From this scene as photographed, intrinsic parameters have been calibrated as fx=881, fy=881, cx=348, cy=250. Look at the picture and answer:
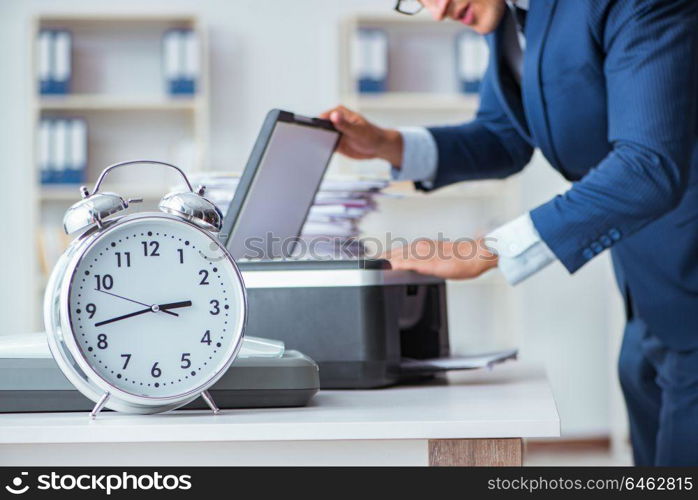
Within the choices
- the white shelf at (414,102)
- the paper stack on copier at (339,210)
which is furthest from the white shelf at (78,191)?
the paper stack on copier at (339,210)

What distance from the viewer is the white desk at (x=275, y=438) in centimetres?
82

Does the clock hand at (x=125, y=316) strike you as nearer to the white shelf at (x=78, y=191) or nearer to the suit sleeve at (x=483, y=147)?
the suit sleeve at (x=483, y=147)

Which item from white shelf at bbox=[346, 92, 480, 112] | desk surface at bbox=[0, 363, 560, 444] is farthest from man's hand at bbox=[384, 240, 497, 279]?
white shelf at bbox=[346, 92, 480, 112]

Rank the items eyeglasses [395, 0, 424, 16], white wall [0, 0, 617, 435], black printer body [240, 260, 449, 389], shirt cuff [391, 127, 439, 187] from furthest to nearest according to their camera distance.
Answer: white wall [0, 0, 617, 435] < shirt cuff [391, 127, 439, 187] < eyeglasses [395, 0, 424, 16] < black printer body [240, 260, 449, 389]

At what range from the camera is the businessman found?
49.6 inches

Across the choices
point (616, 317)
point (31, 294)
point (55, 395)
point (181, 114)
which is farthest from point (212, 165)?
point (55, 395)

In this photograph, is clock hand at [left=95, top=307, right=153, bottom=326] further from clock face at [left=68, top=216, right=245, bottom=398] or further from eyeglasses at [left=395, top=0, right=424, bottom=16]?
eyeglasses at [left=395, top=0, right=424, bottom=16]

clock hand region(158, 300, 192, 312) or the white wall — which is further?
the white wall

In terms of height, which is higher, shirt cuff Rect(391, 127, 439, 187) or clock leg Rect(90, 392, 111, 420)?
shirt cuff Rect(391, 127, 439, 187)

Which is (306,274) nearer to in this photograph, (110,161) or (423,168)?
(423,168)

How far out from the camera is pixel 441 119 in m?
4.34

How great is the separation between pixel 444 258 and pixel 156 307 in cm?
48

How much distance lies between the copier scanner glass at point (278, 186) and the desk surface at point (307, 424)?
329 mm

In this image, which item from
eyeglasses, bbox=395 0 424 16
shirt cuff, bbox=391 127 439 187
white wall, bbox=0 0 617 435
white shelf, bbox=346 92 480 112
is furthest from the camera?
white wall, bbox=0 0 617 435
